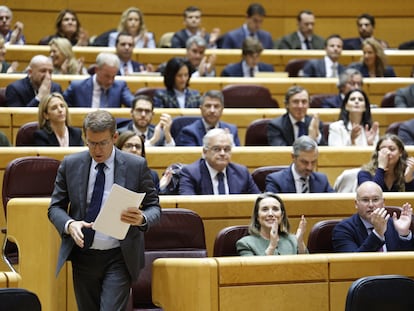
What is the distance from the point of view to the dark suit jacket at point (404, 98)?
697 cm

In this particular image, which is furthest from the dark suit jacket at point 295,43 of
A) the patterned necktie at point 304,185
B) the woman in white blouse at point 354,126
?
the patterned necktie at point 304,185

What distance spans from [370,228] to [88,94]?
8.47 ft

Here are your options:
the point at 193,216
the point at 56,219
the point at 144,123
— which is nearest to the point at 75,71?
the point at 144,123

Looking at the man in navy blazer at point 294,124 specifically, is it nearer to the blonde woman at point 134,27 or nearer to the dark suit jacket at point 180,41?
the blonde woman at point 134,27

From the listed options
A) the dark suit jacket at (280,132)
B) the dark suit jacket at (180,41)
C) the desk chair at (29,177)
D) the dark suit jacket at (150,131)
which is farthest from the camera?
the dark suit jacket at (180,41)

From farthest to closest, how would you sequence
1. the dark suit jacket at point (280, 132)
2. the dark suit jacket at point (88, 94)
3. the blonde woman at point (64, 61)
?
the blonde woman at point (64, 61), the dark suit jacket at point (88, 94), the dark suit jacket at point (280, 132)

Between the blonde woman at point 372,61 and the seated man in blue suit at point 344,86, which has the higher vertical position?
the blonde woman at point 372,61

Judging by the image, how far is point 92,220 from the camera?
359cm

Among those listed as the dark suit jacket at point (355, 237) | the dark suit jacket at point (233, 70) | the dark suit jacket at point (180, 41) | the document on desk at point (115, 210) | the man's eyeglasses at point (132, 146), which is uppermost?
the dark suit jacket at point (180, 41)

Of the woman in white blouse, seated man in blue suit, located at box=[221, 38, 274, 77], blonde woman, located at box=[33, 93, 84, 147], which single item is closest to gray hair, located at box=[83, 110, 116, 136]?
blonde woman, located at box=[33, 93, 84, 147]

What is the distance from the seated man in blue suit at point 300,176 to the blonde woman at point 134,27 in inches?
130

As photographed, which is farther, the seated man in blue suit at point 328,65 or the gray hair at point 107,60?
the seated man in blue suit at point 328,65

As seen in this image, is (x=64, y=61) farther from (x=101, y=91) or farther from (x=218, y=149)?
(x=218, y=149)

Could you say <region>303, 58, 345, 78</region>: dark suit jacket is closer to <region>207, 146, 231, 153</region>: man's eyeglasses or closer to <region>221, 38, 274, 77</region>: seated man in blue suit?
<region>221, 38, 274, 77</region>: seated man in blue suit
